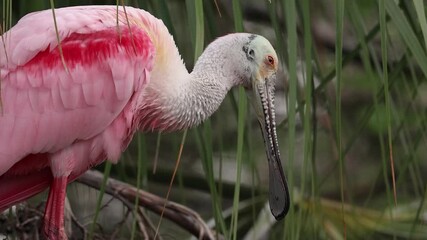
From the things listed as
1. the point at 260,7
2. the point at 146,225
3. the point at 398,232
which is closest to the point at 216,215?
the point at 146,225

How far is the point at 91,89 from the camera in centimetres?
295

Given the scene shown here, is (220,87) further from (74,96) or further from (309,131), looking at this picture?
(309,131)

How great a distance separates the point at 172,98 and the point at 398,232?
1.04 metres

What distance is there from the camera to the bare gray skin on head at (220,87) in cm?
300

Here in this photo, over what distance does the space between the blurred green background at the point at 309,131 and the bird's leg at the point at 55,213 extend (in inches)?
8.6

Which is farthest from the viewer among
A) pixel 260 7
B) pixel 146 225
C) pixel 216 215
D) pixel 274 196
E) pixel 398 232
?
pixel 260 7

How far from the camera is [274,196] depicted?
10.2ft

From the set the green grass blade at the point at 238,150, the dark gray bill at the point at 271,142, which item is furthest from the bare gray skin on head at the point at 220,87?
the green grass blade at the point at 238,150

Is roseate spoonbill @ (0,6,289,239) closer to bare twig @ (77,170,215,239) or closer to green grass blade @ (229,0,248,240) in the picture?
bare twig @ (77,170,215,239)

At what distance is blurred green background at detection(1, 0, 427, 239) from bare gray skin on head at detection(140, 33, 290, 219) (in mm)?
58

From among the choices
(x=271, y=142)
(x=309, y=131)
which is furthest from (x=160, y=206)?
(x=309, y=131)

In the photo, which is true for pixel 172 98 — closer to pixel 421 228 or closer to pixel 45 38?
pixel 45 38

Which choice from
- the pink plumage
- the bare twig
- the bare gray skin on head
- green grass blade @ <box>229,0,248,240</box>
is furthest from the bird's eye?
green grass blade @ <box>229,0,248,240</box>

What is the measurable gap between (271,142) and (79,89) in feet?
1.68
